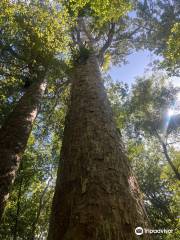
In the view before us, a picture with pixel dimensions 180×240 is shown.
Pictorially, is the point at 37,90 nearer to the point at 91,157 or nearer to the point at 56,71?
the point at 56,71

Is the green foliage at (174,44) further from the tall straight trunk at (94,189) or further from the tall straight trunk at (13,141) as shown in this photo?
the tall straight trunk at (94,189)

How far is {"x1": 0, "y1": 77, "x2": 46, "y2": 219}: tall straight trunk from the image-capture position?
4.80m

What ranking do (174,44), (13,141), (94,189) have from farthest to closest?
(174,44) < (13,141) < (94,189)

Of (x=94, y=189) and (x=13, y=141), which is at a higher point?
(x=13, y=141)

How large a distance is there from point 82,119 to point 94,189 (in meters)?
1.54

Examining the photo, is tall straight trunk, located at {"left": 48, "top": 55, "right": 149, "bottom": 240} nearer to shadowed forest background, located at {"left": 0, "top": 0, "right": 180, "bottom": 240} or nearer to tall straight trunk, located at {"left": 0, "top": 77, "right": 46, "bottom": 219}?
shadowed forest background, located at {"left": 0, "top": 0, "right": 180, "bottom": 240}

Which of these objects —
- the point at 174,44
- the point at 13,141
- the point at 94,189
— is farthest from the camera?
the point at 174,44

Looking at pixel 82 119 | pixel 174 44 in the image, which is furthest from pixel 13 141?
pixel 174 44

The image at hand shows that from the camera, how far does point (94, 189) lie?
2.00 metres

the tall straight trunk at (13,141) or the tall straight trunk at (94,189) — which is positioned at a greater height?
the tall straight trunk at (13,141)

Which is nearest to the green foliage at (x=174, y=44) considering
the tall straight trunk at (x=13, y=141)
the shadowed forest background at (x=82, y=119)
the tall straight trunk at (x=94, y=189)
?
the shadowed forest background at (x=82, y=119)

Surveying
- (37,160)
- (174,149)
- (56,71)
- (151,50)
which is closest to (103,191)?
(56,71)

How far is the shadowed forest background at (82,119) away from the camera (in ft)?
6.55

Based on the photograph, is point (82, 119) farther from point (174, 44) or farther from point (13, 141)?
point (174, 44)
